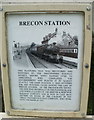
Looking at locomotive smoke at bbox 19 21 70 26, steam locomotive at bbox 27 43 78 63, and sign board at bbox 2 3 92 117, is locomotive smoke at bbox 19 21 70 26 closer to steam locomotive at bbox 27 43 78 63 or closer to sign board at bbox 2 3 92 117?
sign board at bbox 2 3 92 117

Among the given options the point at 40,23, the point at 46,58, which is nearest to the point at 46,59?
the point at 46,58

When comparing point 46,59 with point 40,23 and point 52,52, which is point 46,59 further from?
point 40,23

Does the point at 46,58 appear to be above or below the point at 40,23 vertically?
below

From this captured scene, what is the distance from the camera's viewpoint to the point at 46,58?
4.57 ft

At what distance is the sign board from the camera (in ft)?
4.41

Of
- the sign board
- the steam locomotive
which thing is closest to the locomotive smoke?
the sign board

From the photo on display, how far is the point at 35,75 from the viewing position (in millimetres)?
1435

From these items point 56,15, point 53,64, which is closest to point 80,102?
point 53,64

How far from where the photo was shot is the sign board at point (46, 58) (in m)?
1.34

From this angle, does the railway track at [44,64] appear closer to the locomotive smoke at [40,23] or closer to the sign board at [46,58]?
the sign board at [46,58]

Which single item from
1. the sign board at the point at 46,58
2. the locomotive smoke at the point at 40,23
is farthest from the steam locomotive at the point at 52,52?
the locomotive smoke at the point at 40,23

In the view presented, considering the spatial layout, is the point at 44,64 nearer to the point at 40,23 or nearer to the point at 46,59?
the point at 46,59

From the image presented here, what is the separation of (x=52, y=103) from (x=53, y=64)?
264 millimetres

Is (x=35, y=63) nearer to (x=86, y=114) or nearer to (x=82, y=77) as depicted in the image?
(x=82, y=77)
